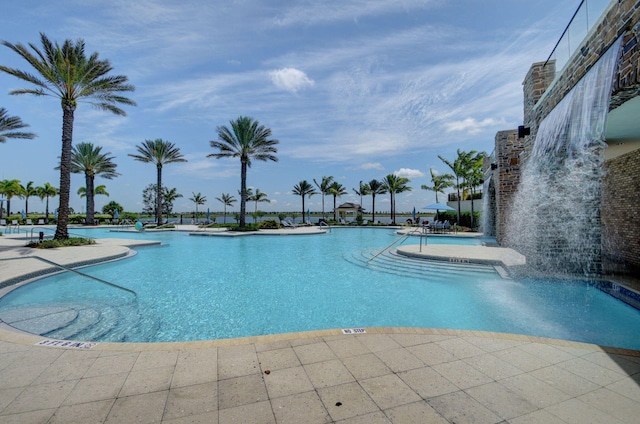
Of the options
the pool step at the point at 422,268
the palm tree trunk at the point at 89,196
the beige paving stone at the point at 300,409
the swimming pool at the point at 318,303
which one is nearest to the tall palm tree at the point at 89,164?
the palm tree trunk at the point at 89,196

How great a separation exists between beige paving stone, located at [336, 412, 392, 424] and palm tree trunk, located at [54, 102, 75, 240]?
18607 millimetres

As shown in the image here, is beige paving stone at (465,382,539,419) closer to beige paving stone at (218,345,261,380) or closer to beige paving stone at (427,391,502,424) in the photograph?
beige paving stone at (427,391,502,424)

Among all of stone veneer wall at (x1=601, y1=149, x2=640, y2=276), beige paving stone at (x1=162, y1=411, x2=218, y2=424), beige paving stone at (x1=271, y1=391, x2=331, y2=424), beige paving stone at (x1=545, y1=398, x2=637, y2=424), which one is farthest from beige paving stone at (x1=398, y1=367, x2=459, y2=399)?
stone veneer wall at (x1=601, y1=149, x2=640, y2=276)

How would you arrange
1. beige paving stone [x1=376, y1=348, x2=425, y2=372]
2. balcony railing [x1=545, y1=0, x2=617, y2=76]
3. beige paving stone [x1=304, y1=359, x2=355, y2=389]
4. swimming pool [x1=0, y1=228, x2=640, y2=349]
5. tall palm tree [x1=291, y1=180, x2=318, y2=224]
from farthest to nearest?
tall palm tree [x1=291, y1=180, x2=318, y2=224]
balcony railing [x1=545, y1=0, x2=617, y2=76]
swimming pool [x1=0, y1=228, x2=640, y2=349]
beige paving stone [x1=376, y1=348, x2=425, y2=372]
beige paving stone [x1=304, y1=359, x2=355, y2=389]

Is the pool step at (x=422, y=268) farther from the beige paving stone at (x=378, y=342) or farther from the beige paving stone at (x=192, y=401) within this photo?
the beige paving stone at (x=192, y=401)

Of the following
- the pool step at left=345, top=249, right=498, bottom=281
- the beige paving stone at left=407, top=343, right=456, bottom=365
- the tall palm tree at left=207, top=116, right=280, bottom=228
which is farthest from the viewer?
the tall palm tree at left=207, top=116, right=280, bottom=228

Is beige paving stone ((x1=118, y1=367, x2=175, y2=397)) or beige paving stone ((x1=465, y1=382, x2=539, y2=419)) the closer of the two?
beige paving stone ((x1=465, y1=382, x2=539, y2=419))

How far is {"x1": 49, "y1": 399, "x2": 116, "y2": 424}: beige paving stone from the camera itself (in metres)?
2.35

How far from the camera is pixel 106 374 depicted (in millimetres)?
3059

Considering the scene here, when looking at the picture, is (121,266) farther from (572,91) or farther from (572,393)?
(572,91)

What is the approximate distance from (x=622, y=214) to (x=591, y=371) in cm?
1019

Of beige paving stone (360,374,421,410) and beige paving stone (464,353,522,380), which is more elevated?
beige paving stone (360,374,421,410)

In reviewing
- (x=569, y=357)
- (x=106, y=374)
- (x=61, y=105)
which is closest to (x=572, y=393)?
(x=569, y=357)

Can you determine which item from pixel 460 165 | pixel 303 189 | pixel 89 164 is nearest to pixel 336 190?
pixel 303 189
